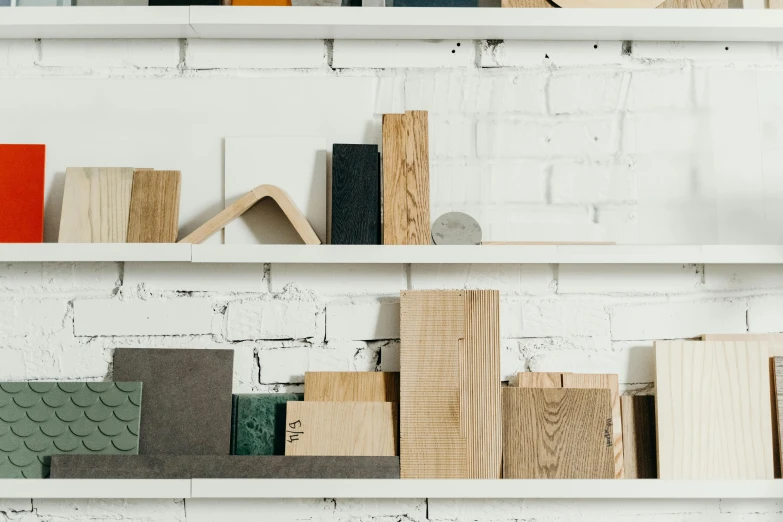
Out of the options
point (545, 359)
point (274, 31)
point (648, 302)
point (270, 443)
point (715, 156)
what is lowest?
point (270, 443)

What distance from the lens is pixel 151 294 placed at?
1.38 meters

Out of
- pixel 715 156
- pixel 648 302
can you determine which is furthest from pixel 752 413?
pixel 715 156

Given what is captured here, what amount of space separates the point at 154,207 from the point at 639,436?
969 millimetres

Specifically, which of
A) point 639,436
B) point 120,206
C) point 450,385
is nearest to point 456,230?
point 450,385

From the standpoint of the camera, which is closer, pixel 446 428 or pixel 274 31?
pixel 446 428

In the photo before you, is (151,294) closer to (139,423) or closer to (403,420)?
(139,423)

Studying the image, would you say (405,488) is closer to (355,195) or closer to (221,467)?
(221,467)

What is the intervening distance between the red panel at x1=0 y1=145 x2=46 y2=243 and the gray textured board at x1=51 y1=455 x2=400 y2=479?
1.33 ft

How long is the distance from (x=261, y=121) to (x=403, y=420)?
629 millimetres

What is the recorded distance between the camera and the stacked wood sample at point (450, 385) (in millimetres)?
1252

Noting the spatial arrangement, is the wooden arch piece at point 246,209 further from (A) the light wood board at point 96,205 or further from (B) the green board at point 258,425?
(B) the green board at point 258,425

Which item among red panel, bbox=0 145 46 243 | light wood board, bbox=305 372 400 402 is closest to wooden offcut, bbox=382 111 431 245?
light wood board, bbox=305 372 400 402

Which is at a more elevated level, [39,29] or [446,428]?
[39,29]

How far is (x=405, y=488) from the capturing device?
1.22 meters
